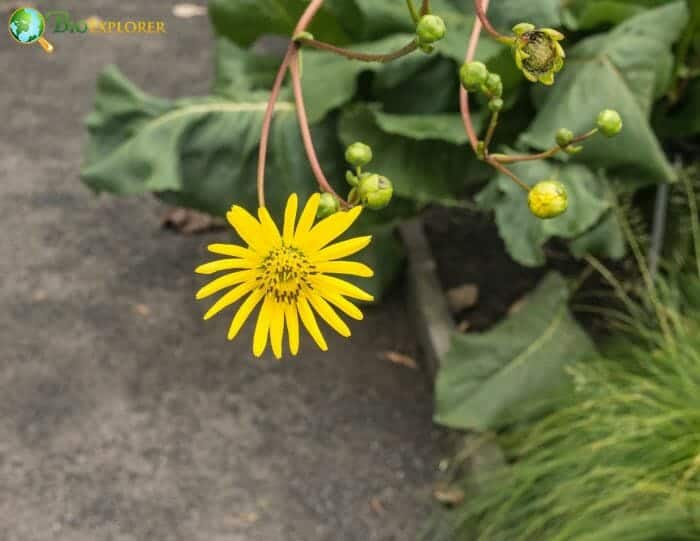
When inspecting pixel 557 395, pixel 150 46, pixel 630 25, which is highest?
pixel 630 25

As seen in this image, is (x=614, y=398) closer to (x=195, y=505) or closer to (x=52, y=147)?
(x=195, y=505)

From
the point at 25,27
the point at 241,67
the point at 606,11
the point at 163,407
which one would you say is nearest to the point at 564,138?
the point at 25,27

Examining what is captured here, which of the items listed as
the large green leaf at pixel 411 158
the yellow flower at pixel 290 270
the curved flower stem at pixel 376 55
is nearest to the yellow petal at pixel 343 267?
the yellow flower at pixel 290 270

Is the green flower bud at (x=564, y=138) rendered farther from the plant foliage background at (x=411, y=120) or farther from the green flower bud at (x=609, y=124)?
the plant foliage background at (x=411, y=120)

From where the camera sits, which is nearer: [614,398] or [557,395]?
[614,398]

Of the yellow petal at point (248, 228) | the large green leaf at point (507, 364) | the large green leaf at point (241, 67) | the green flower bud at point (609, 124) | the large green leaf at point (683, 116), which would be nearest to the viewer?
the yellow petal at point (248, 228)

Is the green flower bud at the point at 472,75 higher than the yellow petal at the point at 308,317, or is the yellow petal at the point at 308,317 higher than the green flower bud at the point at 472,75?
the green flower bud at the point at 472,75

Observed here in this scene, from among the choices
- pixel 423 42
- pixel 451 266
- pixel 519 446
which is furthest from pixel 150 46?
pixel 423 42
